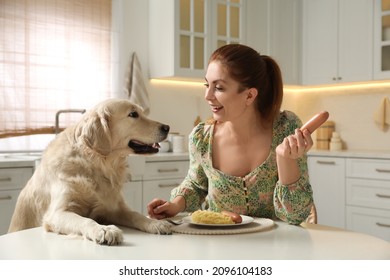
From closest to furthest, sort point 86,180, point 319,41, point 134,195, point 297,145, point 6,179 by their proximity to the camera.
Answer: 1. point 297,145
2. point 86,180
3. point 6,179
4. point 134,195
5. point 319,41

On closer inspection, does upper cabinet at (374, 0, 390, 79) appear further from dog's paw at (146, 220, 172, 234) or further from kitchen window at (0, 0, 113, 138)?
dog's paw at (146, 220, 172, 234)

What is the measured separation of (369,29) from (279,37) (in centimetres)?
85

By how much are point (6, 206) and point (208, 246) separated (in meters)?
2.28

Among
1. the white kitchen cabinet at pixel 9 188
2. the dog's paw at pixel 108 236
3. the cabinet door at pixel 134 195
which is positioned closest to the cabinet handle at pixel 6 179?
the white kitchen cabinet at pixel 9 188

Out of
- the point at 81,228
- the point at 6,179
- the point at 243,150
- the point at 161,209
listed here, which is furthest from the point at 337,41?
the point at 81,228

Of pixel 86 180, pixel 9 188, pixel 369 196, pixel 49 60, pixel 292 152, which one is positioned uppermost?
pixel 49 60

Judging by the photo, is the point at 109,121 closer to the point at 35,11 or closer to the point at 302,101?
the point at 35,11

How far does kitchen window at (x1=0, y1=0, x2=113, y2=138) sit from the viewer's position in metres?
3.66

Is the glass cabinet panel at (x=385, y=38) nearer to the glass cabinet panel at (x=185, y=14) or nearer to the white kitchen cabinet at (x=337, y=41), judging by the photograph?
the white kitchen cabinet at (x=337, y=41)

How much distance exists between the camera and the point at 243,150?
1710mm

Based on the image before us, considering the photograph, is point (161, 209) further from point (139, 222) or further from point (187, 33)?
point (187, 33)

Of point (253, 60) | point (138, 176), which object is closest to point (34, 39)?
point (138, 176)

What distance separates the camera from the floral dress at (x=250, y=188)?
1471 millimetres

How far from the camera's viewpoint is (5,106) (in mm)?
3639
